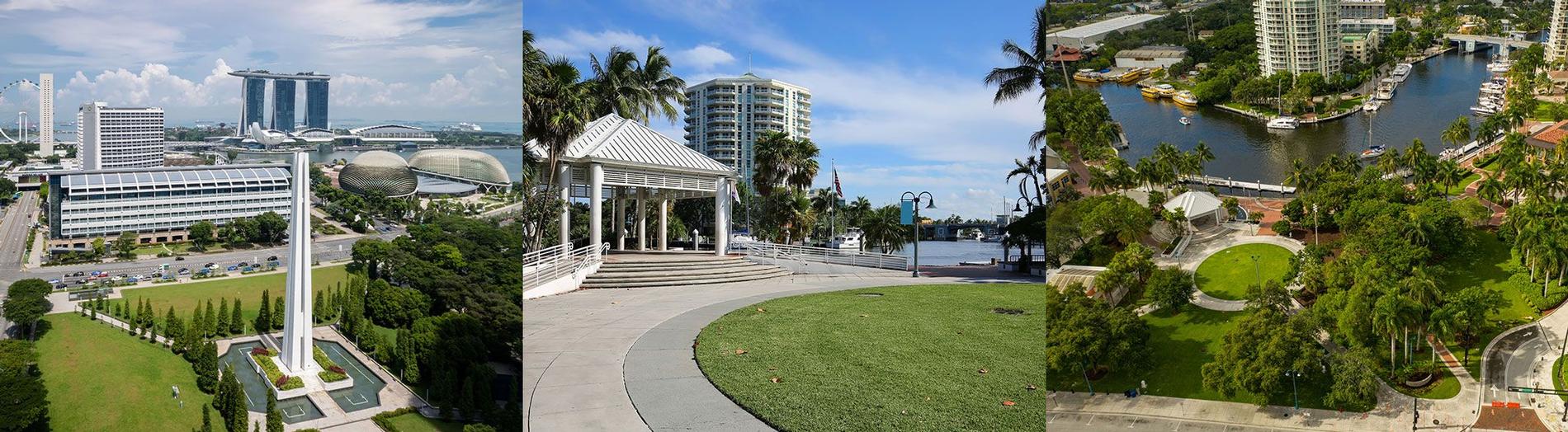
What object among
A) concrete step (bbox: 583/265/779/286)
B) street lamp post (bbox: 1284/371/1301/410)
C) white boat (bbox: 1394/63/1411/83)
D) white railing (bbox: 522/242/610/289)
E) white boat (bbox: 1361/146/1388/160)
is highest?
white boat (bbox: 1394/63/1411/83)

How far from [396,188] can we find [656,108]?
17298 mm

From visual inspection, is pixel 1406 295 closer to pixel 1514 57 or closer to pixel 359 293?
pixel 1514 57

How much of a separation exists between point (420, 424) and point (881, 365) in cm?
379

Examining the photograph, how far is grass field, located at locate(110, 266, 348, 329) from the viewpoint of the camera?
5030mm

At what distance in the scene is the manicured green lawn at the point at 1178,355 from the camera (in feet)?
25.8

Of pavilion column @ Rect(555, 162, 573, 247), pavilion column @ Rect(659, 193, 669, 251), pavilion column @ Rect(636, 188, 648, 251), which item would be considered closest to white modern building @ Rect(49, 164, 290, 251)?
pavilion column @ Rect(555, 162, 573, 247)

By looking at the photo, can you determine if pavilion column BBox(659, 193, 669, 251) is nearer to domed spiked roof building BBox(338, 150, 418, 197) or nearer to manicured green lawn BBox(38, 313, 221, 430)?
domed spiked roof building BBox(338, 150, 418, 197)

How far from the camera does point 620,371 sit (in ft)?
22.0

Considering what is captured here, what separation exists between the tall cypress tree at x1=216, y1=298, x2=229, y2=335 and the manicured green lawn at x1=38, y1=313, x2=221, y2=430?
0.25 m

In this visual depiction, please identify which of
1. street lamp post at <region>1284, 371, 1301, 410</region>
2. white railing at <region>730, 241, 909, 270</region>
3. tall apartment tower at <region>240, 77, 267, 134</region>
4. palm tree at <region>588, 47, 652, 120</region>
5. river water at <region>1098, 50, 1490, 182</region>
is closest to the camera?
tall apartment tower at <region>240, 77, 267, 134</region>

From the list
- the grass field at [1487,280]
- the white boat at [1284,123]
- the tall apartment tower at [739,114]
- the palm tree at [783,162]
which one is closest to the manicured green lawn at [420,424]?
the white boat at [1284,123]

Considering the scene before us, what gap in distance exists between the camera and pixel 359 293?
5477 millimetres

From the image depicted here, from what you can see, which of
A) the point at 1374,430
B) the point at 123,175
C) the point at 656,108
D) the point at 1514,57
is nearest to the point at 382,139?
the point at 123,175

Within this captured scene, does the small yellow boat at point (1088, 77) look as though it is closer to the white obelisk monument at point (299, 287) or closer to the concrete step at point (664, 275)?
the white obelisk monument at point (299, 287)
